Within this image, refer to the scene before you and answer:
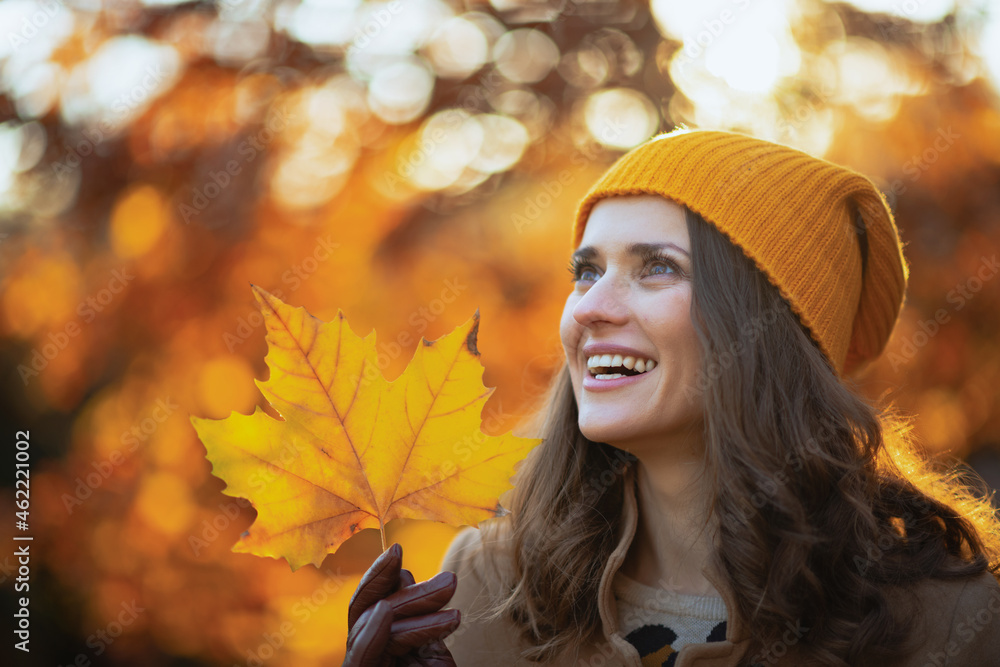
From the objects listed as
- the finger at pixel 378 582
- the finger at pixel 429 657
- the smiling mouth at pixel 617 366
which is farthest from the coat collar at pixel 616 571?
the finger at pixel 378 582

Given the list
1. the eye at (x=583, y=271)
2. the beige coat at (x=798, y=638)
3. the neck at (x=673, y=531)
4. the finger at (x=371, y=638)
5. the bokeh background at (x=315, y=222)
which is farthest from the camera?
the bokeh background at (x=315, y=222)

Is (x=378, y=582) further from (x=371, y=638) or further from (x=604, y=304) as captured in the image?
(x=604, y=304)

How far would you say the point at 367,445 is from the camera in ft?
4.81

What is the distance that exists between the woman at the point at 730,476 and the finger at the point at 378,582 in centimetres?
55

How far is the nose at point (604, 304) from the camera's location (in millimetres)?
1857

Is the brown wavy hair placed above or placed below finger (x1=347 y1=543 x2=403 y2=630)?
below

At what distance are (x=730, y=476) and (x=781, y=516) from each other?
16 centimetres

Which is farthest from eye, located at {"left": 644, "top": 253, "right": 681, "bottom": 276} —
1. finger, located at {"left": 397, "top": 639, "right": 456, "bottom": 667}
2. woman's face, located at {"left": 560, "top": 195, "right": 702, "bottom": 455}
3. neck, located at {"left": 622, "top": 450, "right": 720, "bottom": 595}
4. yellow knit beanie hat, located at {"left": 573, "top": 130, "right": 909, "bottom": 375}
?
finger, located at {"left": 397, "top": 639, "right": 456, "bottom": 667}

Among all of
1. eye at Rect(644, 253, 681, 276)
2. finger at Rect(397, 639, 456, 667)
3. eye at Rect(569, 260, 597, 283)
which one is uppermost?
eye at Rect(644, 253, 681, 276)

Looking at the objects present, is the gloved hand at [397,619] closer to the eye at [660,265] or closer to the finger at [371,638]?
the finger at [371,638]

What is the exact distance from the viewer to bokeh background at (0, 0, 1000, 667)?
3.05 m

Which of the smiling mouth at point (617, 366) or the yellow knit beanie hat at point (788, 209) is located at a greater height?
the yellow knit beanie hat at point (788, 209)

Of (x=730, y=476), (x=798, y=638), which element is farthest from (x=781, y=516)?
(x=798, y=638)

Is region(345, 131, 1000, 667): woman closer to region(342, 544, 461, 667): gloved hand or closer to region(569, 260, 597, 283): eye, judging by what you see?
region(569, 260, 597, 283): eye
